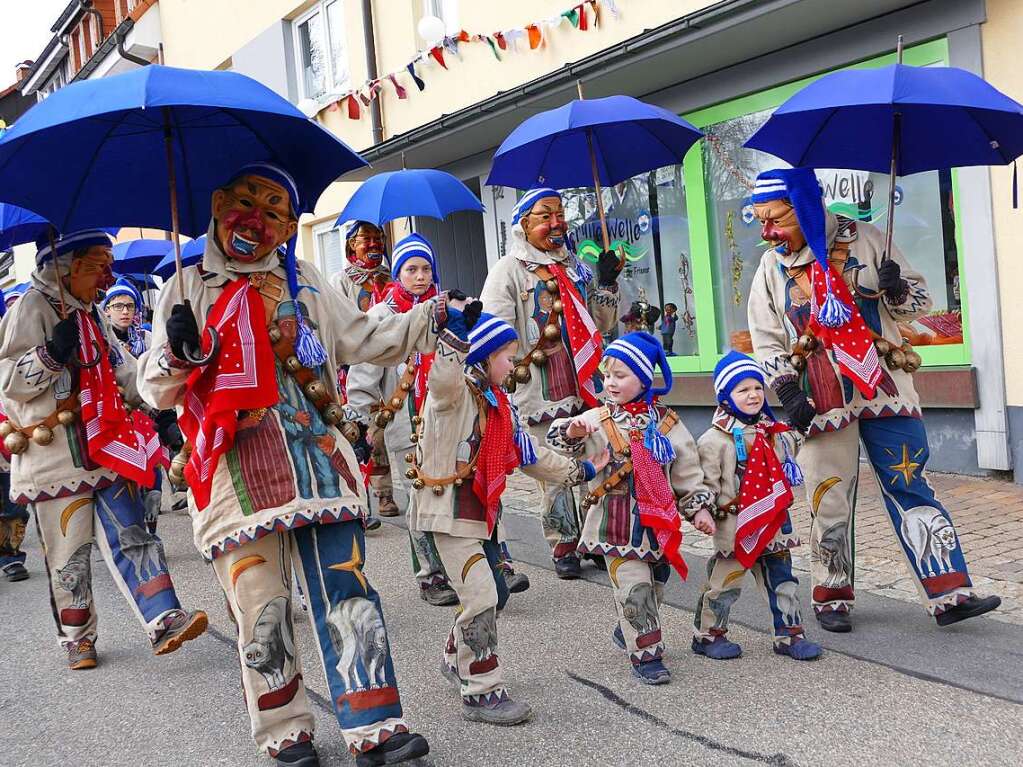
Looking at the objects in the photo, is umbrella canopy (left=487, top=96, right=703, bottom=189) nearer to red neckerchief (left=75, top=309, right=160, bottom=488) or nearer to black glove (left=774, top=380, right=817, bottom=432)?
black glove (left=774, top=380, right=817, bottom=432)

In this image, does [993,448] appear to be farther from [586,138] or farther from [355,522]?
[355,522]

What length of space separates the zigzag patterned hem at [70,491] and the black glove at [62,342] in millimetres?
561

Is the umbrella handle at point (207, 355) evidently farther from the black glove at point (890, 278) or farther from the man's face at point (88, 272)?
the black glove at point (890, 278)

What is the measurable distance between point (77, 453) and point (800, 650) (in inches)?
128

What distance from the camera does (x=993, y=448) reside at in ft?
22.6

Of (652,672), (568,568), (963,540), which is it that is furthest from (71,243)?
(963,540)

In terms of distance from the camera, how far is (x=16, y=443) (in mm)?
4648

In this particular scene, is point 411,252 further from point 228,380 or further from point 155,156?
point 228,380

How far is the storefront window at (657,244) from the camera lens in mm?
9406

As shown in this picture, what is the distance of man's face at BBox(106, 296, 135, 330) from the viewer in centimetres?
791

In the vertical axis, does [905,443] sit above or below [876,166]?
below

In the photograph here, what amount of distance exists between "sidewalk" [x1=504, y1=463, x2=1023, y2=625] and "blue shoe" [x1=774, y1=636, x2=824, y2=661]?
803mm

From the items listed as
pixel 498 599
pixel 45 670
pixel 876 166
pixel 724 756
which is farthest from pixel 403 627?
pixel 876 166

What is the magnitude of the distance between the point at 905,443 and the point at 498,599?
1875 millimetres
